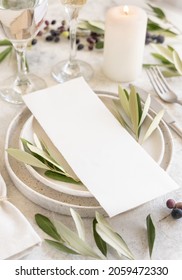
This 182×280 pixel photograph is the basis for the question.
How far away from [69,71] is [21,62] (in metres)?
0.14

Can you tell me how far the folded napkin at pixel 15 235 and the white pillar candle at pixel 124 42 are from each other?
0.47 meters

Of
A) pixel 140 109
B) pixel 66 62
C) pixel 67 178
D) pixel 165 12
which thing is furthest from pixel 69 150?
pixel 165 12

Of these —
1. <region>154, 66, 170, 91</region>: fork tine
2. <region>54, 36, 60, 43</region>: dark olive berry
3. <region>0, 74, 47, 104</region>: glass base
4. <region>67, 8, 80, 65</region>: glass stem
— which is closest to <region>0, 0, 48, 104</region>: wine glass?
<region>0, 74, 47, 104</region>: glass base

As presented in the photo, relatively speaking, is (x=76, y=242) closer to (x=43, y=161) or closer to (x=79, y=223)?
(x=79, y=223)

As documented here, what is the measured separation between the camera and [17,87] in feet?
3.93

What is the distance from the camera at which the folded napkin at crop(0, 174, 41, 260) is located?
0.83 metres

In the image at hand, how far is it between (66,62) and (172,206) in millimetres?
514

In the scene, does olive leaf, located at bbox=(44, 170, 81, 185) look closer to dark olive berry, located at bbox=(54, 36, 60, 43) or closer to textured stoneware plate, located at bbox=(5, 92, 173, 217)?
textured stoneware plate, located at bbox=(5, 92, 173, 217)

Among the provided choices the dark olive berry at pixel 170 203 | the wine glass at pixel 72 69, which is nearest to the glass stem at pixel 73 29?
the wine glass at pixel 72 69

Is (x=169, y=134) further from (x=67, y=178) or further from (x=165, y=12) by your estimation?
(x=165, y=12)

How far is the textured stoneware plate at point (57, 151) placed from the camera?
909mm

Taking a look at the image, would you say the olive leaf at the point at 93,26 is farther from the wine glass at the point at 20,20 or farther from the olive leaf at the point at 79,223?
the olive leaf at the point at 79,223

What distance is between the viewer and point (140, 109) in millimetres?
1071

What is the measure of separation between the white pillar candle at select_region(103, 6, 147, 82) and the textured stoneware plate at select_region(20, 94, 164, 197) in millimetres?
123
